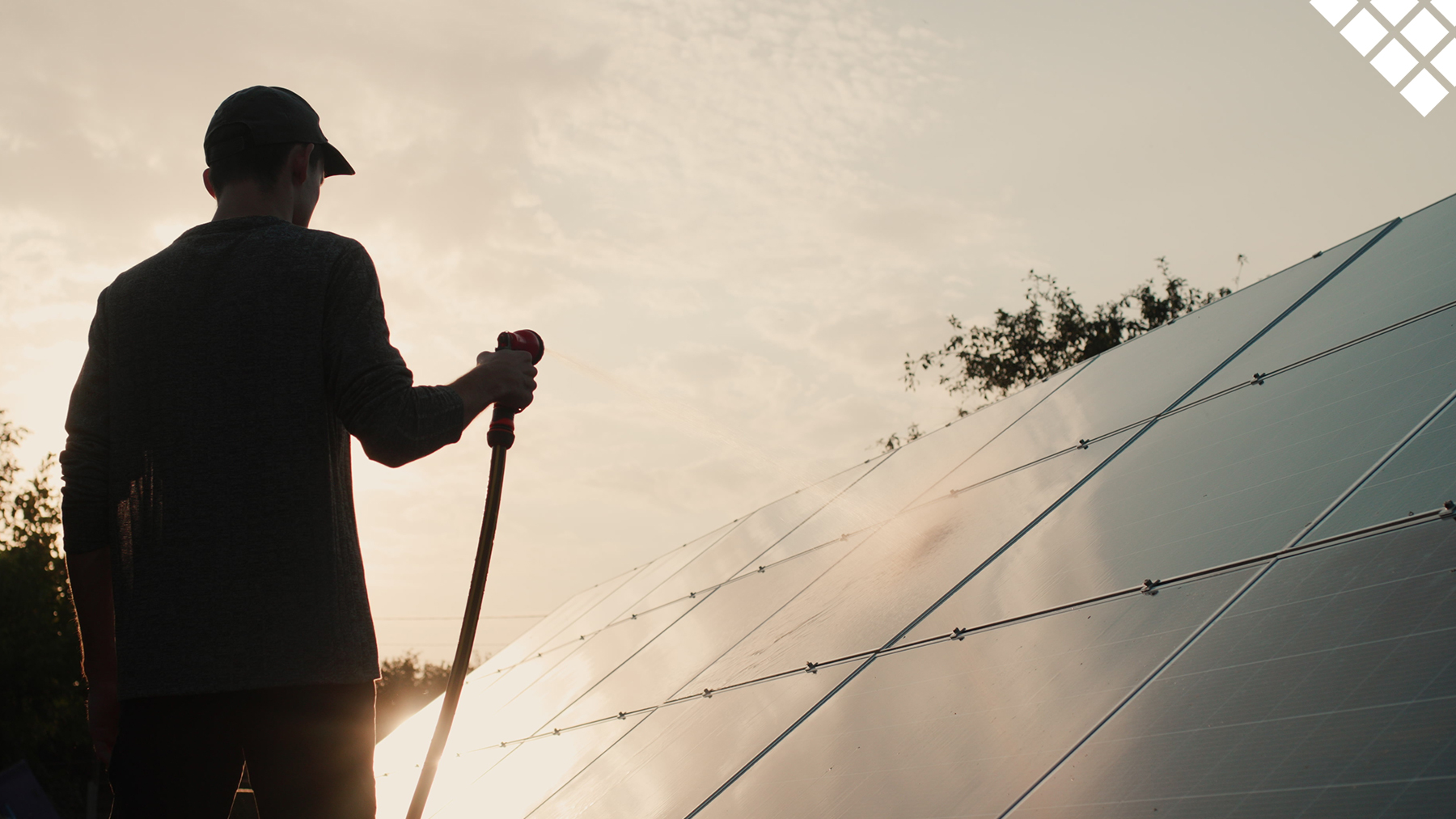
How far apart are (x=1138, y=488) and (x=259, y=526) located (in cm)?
320

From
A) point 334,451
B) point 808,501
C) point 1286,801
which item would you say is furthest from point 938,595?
point 808,501

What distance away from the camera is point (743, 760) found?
4027 millimetres

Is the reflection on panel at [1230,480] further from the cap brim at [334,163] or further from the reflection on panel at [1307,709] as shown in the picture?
the cap brim at [334,163]

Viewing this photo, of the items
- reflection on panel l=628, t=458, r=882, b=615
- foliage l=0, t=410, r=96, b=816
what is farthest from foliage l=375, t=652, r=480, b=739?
reflection on panel l=628, t=458, r=882, b=615

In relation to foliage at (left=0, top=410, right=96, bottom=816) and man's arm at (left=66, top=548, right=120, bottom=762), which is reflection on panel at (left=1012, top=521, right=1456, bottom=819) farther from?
Result: foliage at (left=0, top=410, right=96, bottom=816)

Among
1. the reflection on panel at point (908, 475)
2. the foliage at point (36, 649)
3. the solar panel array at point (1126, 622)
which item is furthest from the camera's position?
the foliage at point (36, 649)

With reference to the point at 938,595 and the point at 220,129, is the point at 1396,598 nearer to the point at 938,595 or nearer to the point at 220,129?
the point at 938,595

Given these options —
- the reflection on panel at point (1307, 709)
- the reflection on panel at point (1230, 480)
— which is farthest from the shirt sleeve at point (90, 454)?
the reflection on panel at point (1230, 480)

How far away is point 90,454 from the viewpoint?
2.50 metres

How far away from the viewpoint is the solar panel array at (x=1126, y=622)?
225cm

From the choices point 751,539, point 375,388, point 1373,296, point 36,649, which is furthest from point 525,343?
point 36,649

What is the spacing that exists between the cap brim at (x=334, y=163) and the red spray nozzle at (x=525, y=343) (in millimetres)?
623

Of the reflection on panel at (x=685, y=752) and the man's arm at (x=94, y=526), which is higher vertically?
the man's arm at (x=94, y=526)

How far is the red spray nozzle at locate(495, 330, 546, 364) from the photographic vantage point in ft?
9.16
